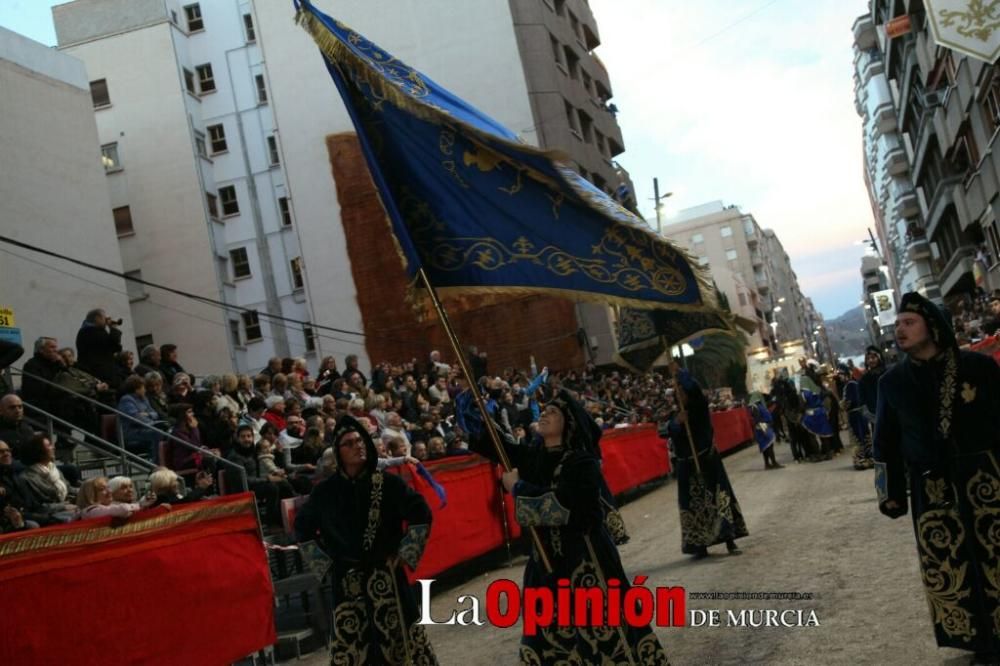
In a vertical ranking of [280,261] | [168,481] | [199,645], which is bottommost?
[199,645]

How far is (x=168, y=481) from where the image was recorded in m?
9.62

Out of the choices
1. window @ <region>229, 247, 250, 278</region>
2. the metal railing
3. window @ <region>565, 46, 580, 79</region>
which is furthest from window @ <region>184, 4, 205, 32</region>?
the metal railing

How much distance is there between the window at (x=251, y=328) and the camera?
133 feet

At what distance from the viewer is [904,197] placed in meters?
59.8

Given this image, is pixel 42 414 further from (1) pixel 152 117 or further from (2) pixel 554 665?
(1) pixel 152 117

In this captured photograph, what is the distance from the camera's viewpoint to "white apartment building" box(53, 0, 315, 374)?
127 ft

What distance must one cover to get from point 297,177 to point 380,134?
31181 mm

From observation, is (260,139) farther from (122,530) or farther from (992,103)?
(122,530)

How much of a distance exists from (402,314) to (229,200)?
32.6ft

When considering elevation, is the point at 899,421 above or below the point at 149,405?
below

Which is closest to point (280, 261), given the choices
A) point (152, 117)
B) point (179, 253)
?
point (179, 253)

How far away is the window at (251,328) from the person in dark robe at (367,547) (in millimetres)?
34913

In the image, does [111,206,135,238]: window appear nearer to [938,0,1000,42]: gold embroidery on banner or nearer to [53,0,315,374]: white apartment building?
[53,0,315,374]: white apartment building

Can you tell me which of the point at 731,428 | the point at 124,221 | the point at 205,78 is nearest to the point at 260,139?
the point at 205,78
